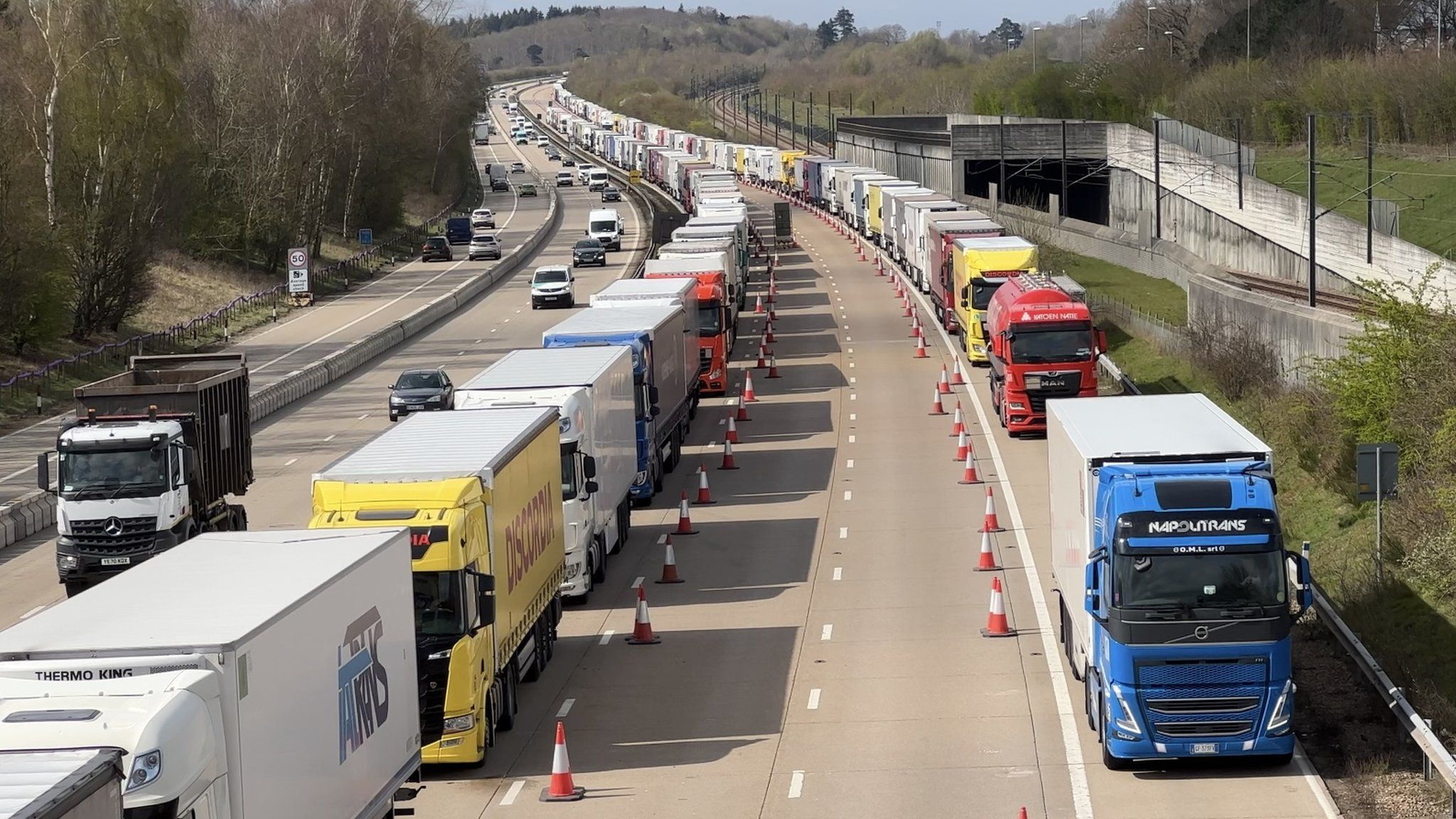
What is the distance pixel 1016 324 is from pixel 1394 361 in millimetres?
10195

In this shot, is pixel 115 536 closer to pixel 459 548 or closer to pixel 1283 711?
pixel 459 548

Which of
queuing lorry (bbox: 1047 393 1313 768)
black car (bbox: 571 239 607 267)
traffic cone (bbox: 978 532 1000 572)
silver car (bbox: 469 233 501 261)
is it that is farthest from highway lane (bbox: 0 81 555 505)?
queuing lorry (bbox: 1047 393 1313 768)

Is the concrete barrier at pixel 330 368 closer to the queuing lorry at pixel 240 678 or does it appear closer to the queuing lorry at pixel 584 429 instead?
the queuing lorry at pixel 584 429

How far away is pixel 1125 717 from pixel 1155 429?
3.39 m

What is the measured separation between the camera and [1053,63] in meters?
145

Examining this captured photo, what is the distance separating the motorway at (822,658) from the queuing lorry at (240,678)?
3348mm

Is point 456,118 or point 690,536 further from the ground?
point 456,118

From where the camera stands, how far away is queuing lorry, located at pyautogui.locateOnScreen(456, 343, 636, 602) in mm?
23953

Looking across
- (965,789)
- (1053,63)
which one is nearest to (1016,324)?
(965,789)

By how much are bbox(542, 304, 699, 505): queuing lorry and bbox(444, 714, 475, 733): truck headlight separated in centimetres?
1304

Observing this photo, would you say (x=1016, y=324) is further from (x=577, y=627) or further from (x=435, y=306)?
(x=435, y=306)

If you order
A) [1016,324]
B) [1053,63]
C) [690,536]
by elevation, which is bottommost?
[690,536]

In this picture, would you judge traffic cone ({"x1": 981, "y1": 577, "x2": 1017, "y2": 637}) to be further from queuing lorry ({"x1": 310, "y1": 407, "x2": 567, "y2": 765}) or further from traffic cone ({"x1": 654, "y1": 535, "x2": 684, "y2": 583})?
queuing lorry ({"x1": 310, "y1": 407, "x2": 567, "y2": 765})

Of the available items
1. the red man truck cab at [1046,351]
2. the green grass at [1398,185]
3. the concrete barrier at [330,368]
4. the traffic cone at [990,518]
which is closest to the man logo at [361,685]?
the traffic cone at [990,518]
